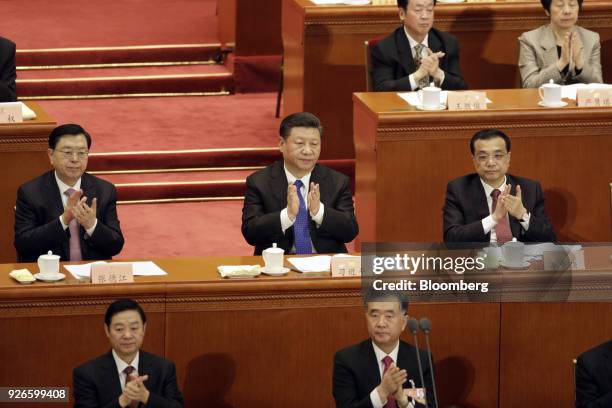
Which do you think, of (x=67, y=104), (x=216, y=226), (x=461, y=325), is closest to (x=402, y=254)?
(x=461, y=325)

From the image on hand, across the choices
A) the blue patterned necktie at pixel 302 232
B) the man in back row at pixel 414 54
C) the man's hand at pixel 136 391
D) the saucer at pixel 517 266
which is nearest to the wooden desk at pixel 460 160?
the man in back row at pixel 414 54

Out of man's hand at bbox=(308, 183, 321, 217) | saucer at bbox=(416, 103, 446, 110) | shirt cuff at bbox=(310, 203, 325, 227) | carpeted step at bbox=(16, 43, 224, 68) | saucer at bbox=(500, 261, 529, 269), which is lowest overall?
saucer at bbox=(500, 261, 529, 269)

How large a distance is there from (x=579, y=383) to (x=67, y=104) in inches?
156

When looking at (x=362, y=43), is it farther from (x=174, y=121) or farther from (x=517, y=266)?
(x=517, y=266)

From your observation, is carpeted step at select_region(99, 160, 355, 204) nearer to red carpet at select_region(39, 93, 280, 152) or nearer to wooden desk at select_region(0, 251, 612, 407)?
red carpet at select_region(39, 93, 280, 152)

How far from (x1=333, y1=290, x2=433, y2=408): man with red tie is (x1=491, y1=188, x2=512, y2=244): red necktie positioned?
88 centimetres

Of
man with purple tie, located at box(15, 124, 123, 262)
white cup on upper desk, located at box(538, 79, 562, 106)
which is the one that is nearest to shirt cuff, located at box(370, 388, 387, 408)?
man with purple tie, located at box(15, 124, 123, 262)

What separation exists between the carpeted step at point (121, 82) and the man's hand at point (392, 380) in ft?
12.5

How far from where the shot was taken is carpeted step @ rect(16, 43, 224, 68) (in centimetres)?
766

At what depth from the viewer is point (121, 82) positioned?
7.55 m

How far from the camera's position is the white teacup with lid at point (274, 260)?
178 inches

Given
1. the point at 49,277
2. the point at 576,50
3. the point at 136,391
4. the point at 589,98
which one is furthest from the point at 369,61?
the point at 136,391

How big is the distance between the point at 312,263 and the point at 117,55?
3.45 metres

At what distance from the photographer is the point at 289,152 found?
5066 mm
